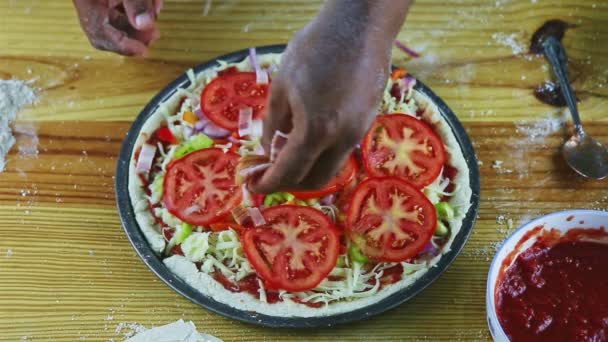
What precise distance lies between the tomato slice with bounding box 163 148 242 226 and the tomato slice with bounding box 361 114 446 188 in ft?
1.83

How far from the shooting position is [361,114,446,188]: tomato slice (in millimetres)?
2645

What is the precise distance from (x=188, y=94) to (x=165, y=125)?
17 centimetres

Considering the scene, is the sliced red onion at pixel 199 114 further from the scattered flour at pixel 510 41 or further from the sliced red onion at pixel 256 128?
the scattered flour at pixel 510 41

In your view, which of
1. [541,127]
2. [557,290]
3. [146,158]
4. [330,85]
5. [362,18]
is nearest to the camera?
[330,85]

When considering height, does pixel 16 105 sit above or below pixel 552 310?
below

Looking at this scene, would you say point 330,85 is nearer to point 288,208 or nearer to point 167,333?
point 288,208

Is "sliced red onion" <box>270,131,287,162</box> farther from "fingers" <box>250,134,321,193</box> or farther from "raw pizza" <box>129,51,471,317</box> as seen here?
"raw pizza" <box>129,51,471,317</box>

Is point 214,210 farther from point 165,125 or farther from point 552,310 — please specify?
point 552,310

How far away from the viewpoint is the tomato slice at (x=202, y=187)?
8.43 feet

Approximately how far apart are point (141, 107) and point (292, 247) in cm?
114

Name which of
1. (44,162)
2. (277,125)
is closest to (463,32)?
(277,125)

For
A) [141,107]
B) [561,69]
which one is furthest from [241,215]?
[561,69]

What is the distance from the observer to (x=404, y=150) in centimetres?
268

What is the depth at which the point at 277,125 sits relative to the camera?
5.88ft
